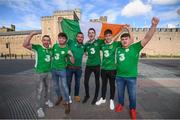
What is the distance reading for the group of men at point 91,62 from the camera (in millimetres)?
4207

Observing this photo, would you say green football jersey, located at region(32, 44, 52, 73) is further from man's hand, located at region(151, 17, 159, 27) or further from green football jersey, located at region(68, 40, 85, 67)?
man's hand, located at region(151, 17, 159, 27)

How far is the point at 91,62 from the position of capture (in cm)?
509

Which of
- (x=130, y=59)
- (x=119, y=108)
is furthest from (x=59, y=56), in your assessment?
(x=119, y=108)

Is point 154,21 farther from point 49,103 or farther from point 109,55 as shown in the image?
point 49,103

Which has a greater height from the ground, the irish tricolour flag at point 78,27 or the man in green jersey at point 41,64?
the irish tricolour flag at point 78,27

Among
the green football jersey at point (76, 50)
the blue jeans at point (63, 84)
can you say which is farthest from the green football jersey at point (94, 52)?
the blue jeans at point (63, 84)

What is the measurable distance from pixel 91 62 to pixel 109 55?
0.59 meters

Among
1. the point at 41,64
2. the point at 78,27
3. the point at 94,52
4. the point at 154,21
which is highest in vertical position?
the point at 78,27

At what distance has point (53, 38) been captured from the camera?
42062 millimetres

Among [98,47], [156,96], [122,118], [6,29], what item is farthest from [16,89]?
[6,29]

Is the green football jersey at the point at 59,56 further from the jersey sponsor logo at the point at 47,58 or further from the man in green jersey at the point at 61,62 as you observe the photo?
the jersey sponsor logo at the point at 47,58

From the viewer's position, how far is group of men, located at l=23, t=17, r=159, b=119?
4.21m

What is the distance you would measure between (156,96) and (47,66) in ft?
11.6

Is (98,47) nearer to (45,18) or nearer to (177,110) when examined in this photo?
(177,110)
